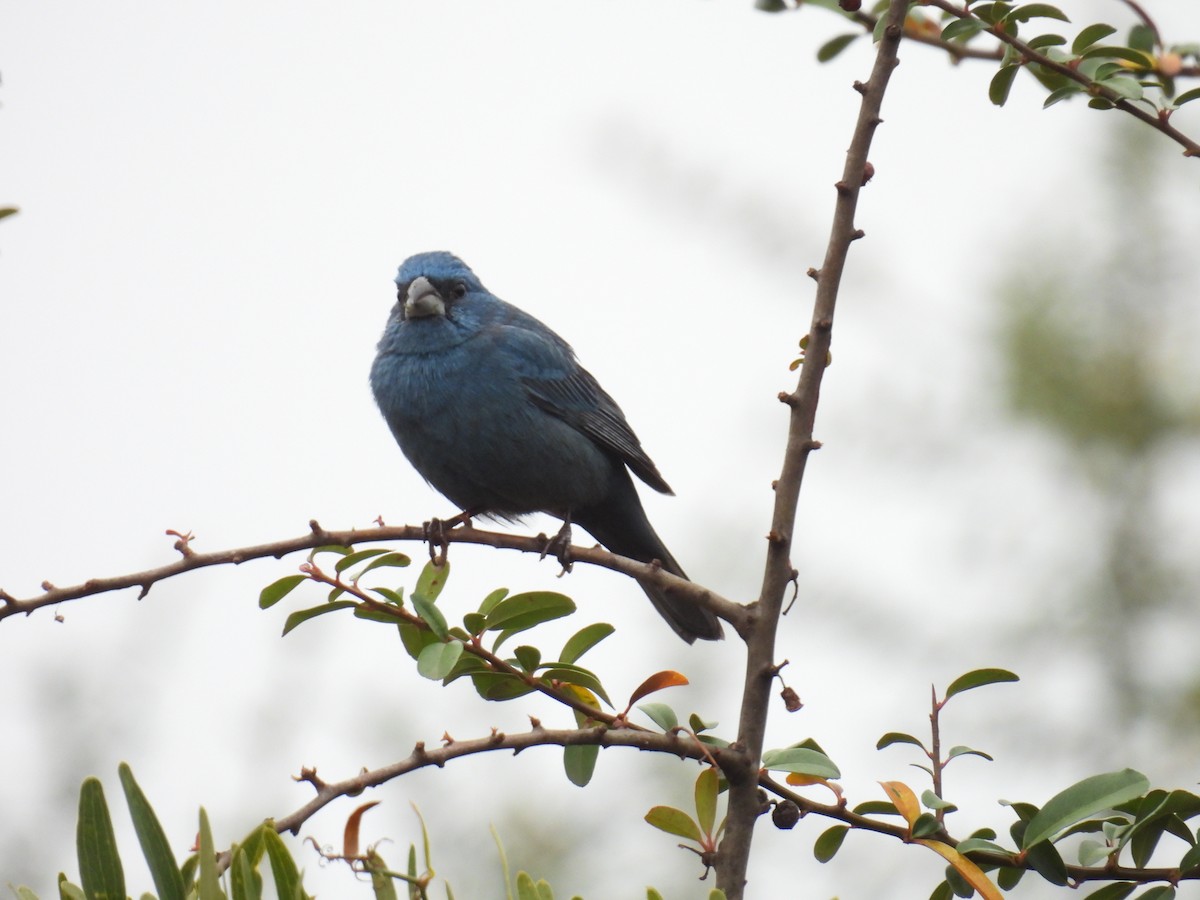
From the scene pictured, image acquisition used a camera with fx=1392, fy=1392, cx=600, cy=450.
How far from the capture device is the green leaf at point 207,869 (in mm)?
1609

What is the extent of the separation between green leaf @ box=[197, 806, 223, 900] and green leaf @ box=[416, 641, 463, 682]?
0.59m

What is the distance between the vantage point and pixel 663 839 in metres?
6.50

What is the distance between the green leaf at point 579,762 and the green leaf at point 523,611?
23 centimetres

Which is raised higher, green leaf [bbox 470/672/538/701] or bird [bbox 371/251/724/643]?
bird [bbox 371/251/724/643]

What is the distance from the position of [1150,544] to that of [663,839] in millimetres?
3118

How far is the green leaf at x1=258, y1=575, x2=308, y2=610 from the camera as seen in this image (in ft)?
8.04

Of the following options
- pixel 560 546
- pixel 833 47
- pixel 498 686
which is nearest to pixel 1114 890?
pixel 498 686

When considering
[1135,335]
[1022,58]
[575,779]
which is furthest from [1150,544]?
[575,779]

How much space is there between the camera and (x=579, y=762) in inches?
93.7

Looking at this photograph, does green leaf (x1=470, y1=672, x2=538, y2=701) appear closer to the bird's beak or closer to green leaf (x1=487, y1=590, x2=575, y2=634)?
green leaf (x1=487, y1=590, x2=575, y2=634)

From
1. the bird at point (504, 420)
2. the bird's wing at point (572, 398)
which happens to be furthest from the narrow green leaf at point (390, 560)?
the bird's wing at point (572, 398)

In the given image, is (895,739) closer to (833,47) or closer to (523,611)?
(523,611)

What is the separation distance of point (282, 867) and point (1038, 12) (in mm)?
2039

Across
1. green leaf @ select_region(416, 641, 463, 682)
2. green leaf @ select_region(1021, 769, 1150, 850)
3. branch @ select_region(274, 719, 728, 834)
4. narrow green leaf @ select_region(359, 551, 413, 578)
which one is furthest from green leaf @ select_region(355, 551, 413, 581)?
green leaf @ select_region(1021, 769, 1150, 850)
